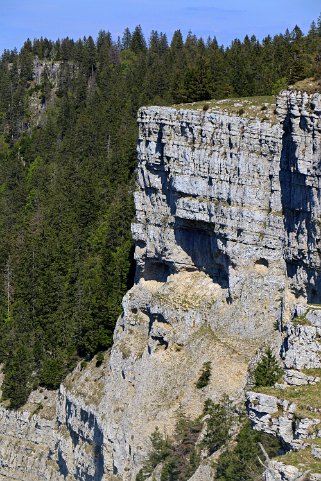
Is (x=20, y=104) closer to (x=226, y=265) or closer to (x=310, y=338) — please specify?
(x=226, y=265)

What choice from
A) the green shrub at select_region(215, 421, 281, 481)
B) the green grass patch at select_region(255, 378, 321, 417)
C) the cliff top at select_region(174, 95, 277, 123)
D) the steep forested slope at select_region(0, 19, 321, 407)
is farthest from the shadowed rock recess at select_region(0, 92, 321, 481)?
the green grass patch at select_region(255, 378, 321, 417)

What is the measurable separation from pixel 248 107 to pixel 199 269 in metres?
10.9

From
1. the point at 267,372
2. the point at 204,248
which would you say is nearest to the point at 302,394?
the point at 267,372

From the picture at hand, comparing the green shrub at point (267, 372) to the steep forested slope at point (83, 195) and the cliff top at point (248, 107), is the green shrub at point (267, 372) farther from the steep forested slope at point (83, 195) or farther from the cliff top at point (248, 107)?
the steep forested slope at point (83, 195)

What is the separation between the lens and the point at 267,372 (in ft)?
171

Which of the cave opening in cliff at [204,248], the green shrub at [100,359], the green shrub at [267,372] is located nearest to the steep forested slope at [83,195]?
the green shrub at [100,359]

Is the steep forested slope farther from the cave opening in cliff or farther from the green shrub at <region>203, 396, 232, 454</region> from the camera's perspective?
the green shrub at <region>203, 396, 232, 454</region>

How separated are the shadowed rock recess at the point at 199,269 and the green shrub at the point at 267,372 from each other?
447 cm

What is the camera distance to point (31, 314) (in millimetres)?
88625

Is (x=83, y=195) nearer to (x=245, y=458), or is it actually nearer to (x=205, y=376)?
(x=205, y=376)

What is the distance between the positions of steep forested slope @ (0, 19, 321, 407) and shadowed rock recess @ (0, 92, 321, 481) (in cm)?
577

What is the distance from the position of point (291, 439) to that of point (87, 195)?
5939cm

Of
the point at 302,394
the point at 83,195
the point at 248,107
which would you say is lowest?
the point at 302,394

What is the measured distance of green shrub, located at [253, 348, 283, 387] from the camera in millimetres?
50969
